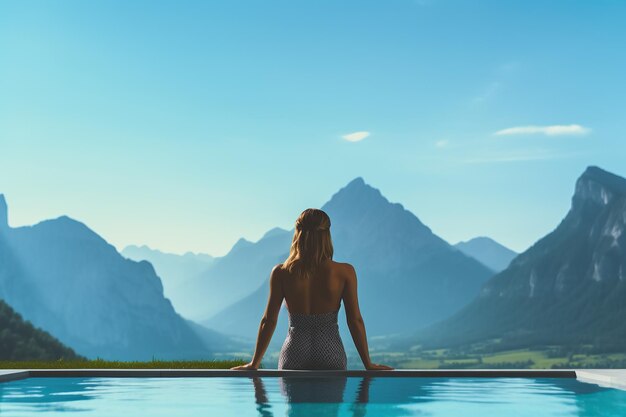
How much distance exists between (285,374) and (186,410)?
146cm

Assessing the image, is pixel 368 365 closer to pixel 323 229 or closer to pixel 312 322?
pixel 312 322

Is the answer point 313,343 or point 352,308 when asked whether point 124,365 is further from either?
point 352,308

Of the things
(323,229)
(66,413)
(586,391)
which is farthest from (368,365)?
(66,413)

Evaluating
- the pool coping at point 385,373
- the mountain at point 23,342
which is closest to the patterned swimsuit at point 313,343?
the pool coping at point 385,373

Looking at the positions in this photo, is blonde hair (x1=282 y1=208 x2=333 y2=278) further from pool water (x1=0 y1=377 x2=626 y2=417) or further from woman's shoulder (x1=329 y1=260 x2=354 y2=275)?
A: pool water (x1=0 y1=377 x2=626 y2=417)

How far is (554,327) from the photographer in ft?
633

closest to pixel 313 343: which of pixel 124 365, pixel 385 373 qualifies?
pixel 385 373

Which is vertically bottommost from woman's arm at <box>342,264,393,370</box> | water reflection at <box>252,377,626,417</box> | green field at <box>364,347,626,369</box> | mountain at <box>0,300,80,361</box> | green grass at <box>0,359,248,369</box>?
green field at <box>364,347,626,369</box>

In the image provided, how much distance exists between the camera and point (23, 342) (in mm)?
78000

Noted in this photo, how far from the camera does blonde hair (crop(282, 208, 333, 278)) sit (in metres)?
8.30

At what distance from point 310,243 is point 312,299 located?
0.61m

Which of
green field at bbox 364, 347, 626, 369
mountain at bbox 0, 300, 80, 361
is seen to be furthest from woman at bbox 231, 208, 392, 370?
green field at bbox 364, 347, 626, 369

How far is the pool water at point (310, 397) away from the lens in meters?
7.57

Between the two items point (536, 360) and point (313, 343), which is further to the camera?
point (536, 360)
